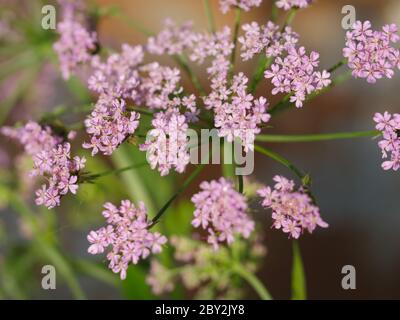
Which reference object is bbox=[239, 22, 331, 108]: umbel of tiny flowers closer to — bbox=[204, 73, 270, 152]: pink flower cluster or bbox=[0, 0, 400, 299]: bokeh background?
bbox=[204, 73, 270, 152]: pink flower cluster

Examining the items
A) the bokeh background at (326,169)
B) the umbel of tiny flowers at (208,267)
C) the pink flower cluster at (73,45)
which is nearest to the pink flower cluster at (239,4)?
the pink flower cluster at (73,45)

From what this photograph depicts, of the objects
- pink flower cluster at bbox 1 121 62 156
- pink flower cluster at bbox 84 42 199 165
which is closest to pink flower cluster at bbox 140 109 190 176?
pink flower cluster at bbox 84 42 199 165

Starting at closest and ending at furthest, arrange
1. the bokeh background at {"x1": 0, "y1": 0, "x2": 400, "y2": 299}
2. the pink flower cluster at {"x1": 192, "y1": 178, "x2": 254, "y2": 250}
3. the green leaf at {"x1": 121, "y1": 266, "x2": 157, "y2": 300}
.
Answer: the pink flower cluster at {"x1": 192, "y1": 178, "x2": 254, "y2": 250} → the green leaf at {"x1": 121, "y1": 266, "x2": 157, "y2": 300} → the bokeh background at {"x1": 0, "y1": 0, "x2": 400, "y2": 299}

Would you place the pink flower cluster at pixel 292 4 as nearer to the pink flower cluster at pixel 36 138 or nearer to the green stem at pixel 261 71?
the green stem at pixel 261 71

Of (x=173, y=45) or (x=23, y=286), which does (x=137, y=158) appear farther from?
(x=23, y=286)

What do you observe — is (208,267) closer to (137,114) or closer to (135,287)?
(135,287)

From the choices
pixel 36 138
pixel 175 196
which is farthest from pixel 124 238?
Answer: pixel 36 138
